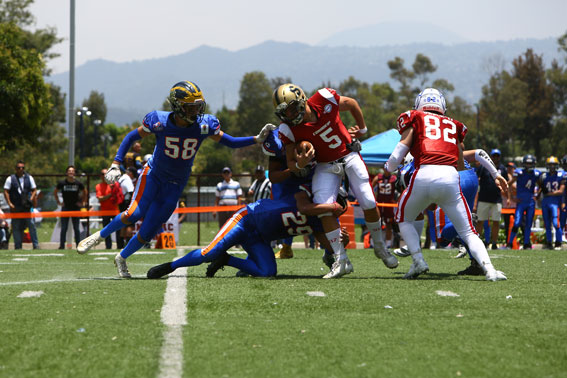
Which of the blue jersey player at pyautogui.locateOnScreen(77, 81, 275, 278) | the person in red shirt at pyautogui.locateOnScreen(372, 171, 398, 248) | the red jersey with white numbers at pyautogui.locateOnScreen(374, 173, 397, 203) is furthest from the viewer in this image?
the red jersey with white numbers at pyautogui.locateOnScreen(374, 173, 397, 203)

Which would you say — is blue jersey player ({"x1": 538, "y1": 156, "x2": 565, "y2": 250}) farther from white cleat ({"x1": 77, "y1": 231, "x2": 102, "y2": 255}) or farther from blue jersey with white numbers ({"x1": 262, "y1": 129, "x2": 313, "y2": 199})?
white cleat ({"x1": 77, "y1": 231, "x2": 102, "y2": 255})

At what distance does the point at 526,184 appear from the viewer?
599 inches

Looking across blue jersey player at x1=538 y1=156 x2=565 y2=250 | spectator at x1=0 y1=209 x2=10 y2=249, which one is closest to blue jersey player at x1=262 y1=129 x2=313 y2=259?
blue jersey player at x1=538 y1=156 x2=565 y2=250

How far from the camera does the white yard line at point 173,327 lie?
3.44 metres

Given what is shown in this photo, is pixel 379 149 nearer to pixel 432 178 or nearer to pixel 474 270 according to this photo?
pixel 474 270

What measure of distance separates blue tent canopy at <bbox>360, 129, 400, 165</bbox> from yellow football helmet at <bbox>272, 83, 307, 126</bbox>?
12.1m

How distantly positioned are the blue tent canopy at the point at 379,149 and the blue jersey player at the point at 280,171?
11677 mm

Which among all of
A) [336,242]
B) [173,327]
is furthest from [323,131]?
[173,327]

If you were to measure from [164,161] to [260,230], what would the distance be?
1193mm

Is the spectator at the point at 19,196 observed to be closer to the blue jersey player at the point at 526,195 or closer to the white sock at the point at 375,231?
the blue jersey player at the point at 526,195

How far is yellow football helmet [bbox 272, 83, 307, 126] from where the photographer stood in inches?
270

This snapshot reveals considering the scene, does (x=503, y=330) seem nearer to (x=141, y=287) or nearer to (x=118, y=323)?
(x=118, y=323)

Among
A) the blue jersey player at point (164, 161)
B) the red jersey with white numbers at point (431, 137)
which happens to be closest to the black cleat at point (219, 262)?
the blue jersey player at point (164, 161)

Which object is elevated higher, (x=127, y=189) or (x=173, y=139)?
(x=173, y=139)
